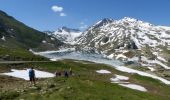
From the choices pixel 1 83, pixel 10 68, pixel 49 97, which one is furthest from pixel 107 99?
pixel 10 68

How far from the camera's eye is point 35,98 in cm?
4619

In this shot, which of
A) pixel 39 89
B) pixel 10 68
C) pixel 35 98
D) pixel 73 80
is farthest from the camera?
pixel 10 68

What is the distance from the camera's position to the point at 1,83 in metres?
61.5

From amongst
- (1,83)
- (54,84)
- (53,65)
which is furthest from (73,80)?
(53,65)

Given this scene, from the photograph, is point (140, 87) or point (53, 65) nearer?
point (140, 87)

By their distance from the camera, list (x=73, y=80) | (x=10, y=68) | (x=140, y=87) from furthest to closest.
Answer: (x=10, y=68)
(x=140, y=87)
(x=73, y=80)

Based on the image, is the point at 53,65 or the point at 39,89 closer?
the point at 39,89

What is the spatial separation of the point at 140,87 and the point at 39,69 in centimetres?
2931

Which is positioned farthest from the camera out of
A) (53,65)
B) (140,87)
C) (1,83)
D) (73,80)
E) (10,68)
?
(53,65)

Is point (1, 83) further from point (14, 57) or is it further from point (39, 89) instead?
point (14, 57)

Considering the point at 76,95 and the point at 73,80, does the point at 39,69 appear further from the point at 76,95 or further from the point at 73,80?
the point at 76,95

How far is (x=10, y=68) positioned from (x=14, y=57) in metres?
28.5

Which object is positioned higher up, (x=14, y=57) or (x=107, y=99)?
(x=14, y=57)

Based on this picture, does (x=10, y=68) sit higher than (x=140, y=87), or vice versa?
(x=10, y=68)
